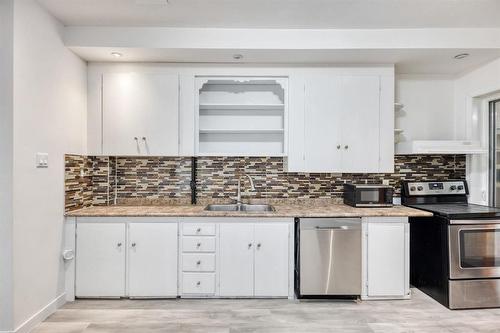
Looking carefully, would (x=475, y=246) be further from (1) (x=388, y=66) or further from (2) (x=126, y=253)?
(2) (x=126, y=253)

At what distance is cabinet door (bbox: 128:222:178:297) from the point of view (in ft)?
9.29

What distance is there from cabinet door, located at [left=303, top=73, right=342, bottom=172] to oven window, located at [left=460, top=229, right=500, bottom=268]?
4.11ft

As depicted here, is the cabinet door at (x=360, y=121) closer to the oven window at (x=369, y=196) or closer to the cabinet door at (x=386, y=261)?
the oven window at (x=369, y=196)

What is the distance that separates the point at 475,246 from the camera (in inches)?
107

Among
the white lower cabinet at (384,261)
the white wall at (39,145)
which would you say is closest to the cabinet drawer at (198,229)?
the white wall at (39,145)

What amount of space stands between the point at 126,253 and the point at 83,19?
2.05 metres

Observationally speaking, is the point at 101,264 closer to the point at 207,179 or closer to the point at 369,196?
the point at 207,179

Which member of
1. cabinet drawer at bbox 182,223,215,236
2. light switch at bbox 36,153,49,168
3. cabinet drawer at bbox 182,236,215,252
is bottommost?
cabinet drawer at bbox 182,236,215,252

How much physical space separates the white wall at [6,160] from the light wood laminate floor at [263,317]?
1.22ft

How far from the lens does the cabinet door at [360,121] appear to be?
3156 millimetres

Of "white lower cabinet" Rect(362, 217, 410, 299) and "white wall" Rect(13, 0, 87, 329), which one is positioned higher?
"white wall" Rect(13, 0, 87, 329)

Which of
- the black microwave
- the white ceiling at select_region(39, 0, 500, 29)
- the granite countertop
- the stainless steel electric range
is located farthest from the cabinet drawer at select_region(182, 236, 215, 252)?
the stainless steel electric range

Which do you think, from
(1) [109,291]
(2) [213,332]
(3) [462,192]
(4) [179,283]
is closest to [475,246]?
(3) [462,192]

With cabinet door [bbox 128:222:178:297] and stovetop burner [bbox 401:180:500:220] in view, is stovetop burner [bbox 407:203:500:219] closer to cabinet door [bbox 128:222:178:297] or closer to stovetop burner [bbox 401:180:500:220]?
stovetop burner [bbox 401:180:500:220]
